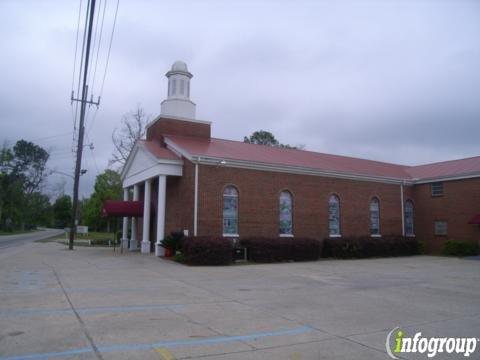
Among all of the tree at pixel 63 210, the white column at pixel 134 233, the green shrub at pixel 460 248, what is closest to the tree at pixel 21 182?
the tree at pixel 63 210

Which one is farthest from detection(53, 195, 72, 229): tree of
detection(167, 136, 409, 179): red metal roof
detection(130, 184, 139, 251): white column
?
detection(167, 136, 409, 179): red metal roof

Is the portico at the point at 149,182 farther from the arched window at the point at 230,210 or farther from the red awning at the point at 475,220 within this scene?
the red awning at the point at 475,220

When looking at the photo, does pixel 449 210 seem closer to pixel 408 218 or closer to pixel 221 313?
pixel 408 218

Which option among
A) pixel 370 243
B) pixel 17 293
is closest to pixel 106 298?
pixel 17 293

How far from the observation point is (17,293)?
11383 millimetres

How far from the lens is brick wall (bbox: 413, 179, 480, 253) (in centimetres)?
2955

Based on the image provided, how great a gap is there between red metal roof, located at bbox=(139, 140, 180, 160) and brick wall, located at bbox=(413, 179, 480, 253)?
19.9 m

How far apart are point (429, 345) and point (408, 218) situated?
2797 cm

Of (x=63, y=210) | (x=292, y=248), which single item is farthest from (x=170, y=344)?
(x=63, y=210)

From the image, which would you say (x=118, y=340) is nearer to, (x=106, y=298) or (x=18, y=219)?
(x=106, y=298)

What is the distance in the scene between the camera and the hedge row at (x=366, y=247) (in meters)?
26.3

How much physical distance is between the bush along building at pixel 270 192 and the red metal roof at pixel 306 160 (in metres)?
0.11

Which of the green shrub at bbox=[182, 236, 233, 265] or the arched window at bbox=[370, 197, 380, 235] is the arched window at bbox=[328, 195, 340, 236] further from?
the green shrub at bbox=[182, 236, 233, 265]

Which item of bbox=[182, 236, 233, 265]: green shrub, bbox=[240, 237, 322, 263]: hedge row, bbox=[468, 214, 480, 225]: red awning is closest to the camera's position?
bbox=[182, 236, 233, 265]: green shrub
